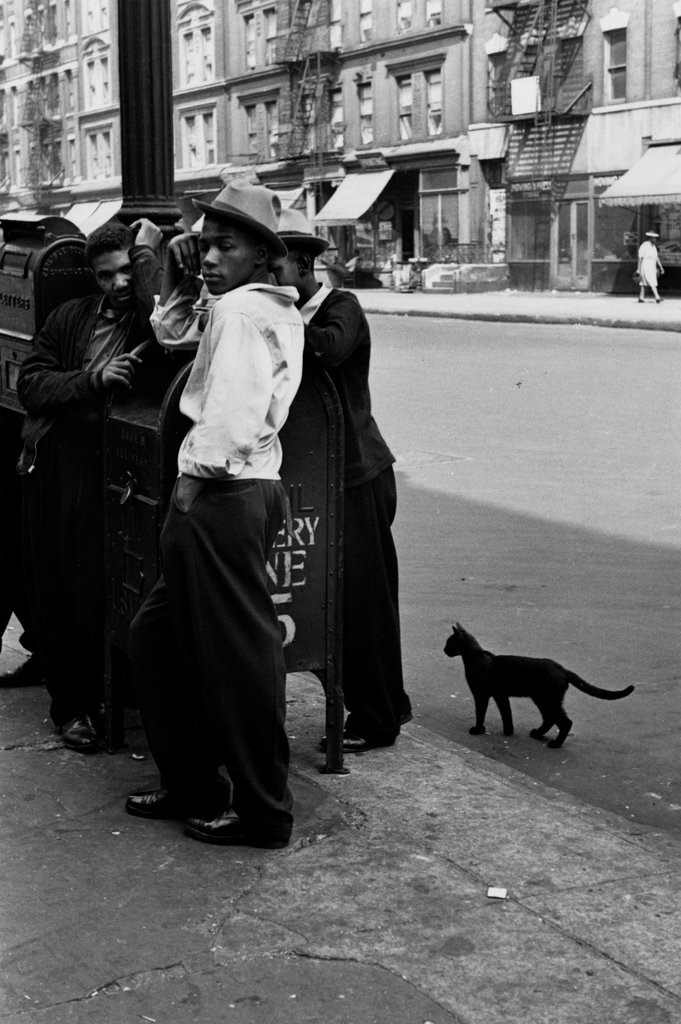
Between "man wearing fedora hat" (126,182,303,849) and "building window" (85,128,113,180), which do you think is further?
"building window" (85,128,113,180)

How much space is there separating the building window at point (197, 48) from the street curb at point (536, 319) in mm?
27197

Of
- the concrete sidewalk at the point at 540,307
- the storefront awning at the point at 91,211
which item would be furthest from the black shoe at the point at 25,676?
the storefront awning at the point at 91,211

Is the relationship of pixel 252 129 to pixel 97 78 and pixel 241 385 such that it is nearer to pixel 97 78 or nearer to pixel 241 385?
pixel 97 78

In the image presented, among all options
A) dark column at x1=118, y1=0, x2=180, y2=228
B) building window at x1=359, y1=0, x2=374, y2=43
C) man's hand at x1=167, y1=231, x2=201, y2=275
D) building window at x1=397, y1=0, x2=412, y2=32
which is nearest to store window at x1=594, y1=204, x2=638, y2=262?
building window at x1=397, y1=0, x2=412, y2=32

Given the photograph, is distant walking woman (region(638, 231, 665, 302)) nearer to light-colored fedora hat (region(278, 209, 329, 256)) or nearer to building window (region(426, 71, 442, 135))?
building window (region(426, 71, 442, 135))

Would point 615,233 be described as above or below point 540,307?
above

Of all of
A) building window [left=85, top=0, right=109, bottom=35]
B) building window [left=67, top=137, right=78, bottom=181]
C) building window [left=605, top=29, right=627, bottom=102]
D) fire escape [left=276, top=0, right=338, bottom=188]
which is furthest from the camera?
building window [left=67, top=137, right=78, bottom=181]

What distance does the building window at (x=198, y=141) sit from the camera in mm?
59150

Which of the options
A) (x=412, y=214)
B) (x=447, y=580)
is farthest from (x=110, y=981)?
(x=412, y=214)

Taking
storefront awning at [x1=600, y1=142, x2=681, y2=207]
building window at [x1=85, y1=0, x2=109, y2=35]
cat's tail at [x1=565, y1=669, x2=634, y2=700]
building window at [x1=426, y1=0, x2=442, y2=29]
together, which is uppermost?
building window at [x1=85, y1=0, x2=109, y2=35]

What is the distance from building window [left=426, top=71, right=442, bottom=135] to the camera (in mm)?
46469

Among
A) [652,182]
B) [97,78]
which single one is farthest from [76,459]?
[97,78]

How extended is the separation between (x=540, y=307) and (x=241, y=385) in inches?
1187

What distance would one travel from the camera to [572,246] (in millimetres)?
40969
